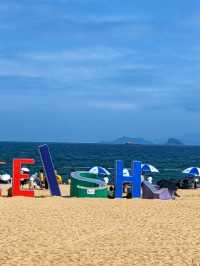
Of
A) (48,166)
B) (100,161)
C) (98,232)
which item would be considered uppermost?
(100,161)

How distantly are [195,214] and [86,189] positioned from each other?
577 centimetres

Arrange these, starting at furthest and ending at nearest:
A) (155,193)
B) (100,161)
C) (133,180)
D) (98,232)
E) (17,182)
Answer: (100,161), (133,180), (155,193), (17,182), (98,232)

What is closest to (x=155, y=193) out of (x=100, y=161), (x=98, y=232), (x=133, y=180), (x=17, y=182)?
(x=133, y=180)

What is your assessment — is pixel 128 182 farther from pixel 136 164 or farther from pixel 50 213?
pixel 50 213

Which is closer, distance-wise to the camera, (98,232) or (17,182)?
(98,232)

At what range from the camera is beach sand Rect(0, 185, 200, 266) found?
11.1m

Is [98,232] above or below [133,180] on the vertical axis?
below

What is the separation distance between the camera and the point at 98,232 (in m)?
14.2

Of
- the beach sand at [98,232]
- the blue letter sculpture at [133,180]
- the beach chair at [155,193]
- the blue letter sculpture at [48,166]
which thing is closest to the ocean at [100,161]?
the beach chair at [155,193]

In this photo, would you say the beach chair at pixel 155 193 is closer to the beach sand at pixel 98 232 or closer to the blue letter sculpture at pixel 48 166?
the beach sand at pixel 98 232

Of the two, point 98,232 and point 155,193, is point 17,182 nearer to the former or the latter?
point 155,193

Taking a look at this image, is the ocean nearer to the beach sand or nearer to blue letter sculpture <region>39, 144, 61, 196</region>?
blue letter sculpture <region>39, 144, 61, 196</region>

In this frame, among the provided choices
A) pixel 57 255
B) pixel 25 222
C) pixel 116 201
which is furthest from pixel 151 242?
pixel 116 201

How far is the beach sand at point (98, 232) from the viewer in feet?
36.4
